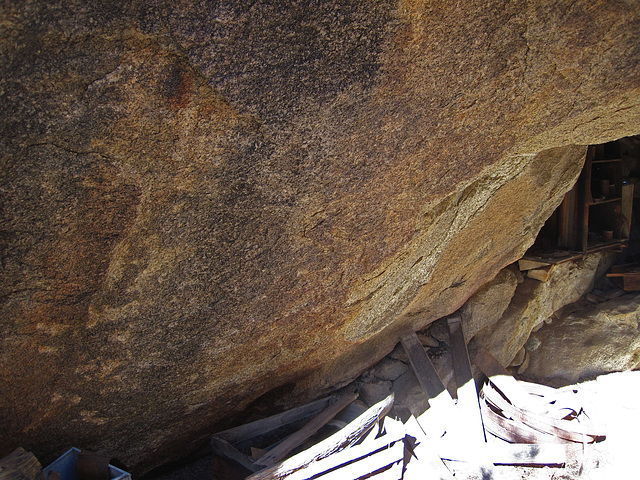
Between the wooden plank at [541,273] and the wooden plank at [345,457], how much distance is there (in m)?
2.01

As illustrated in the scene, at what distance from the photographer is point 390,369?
134 inches

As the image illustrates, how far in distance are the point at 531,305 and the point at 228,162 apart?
3.16 m

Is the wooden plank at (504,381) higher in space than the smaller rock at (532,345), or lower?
lower

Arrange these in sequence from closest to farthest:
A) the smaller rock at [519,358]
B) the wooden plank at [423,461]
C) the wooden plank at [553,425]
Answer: the wooden plank at [423,461], the wooden plank at [553,425], the smaller rock at [519,358]

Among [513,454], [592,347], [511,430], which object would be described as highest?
[592,347]

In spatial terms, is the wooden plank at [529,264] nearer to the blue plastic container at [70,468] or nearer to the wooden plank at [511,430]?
the wooden plank at [511,430]

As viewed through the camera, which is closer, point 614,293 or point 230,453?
point 230,453

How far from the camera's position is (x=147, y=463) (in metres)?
2.64

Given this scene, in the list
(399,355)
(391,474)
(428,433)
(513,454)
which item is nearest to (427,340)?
(399,355)

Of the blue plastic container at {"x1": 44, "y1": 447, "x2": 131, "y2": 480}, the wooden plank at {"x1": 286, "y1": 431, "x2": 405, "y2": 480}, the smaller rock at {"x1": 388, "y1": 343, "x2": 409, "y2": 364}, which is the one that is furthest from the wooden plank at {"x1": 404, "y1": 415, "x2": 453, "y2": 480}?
the blue plastic container at {"x1": 44, "y1": 447, "x2": 131, "y2": 480}

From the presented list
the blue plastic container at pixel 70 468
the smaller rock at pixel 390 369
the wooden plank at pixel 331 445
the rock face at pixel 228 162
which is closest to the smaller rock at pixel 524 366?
the smaller rock at pixel 390 369

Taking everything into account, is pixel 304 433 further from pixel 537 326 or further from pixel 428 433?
pixel 537 326

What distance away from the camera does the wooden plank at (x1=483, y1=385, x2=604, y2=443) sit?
10.1ft

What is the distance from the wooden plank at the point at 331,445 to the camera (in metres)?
2.25
